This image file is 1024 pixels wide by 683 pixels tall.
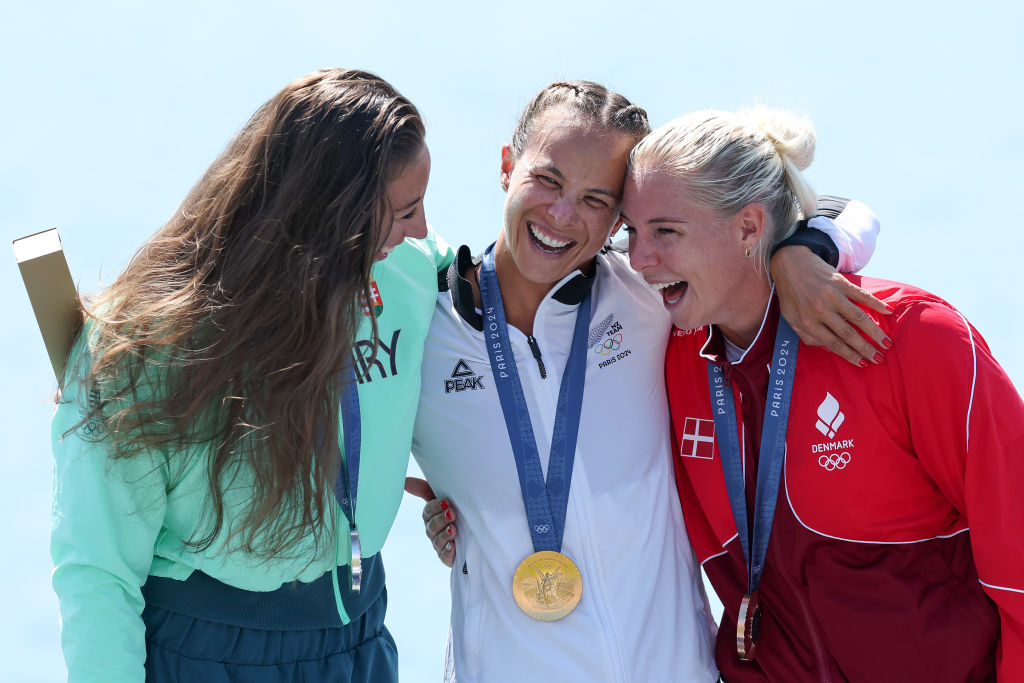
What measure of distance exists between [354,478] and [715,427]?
1.05 metres

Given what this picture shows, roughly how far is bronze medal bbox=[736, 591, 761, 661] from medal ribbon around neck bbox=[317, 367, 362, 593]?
3.41ft

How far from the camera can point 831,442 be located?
9.55 ft

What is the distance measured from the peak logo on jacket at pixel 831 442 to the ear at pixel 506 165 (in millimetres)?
1255

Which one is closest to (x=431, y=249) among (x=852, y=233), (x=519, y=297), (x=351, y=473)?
(x=519, y=297)

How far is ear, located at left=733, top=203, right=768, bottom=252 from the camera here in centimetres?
308

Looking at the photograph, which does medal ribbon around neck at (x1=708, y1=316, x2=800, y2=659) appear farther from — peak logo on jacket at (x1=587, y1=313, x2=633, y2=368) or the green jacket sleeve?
the green jacket sleeve

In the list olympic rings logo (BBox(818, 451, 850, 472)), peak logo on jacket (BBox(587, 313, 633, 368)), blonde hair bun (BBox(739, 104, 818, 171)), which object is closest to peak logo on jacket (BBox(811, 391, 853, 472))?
olympic rings logo (BBox(818, 451, 850, 472))

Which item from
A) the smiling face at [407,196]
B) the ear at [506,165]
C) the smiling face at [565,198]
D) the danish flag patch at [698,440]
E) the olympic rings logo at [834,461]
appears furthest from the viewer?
the ear at [506,165]

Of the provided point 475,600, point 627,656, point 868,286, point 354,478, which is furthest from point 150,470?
point 868,286

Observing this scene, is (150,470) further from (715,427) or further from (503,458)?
(715,427)

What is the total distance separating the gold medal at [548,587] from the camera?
116 inches

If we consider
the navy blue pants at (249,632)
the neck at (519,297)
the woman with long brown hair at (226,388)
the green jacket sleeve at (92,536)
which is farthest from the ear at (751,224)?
the green jacket sleeve at (92,536)

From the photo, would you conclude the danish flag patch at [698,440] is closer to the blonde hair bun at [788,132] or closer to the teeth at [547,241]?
the teeth at [547,241]

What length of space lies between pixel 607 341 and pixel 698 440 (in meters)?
0.41
